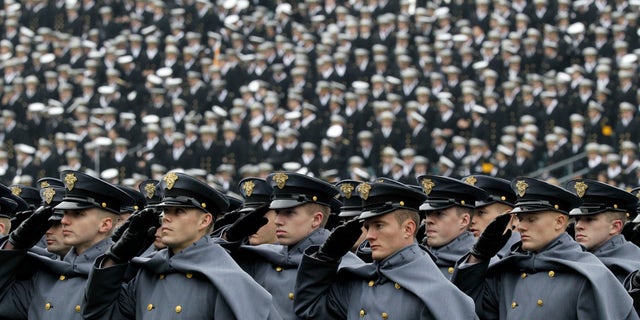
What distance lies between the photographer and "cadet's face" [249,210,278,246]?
8.82 metres

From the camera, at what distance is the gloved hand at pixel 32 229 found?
278 inches

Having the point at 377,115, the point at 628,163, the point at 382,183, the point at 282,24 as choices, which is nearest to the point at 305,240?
the point at 382,183

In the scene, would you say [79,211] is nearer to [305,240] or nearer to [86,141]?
[305,240]

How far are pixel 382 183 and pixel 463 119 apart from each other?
14.5 meters

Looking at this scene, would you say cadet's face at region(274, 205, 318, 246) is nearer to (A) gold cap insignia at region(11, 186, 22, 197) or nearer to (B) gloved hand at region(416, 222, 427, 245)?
(B) gloved hand at region(416, 222, 427, 245)

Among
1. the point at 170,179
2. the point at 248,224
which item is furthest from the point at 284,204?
the point at 170,179

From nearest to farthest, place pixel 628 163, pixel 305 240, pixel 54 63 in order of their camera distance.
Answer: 1. pixel 305 240
2. pixel 628 163
3. pixel 54 63

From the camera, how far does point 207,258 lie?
697 centimetres

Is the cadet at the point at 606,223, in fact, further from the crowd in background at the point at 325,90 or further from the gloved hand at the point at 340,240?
the crowd in background at the point at 325,90

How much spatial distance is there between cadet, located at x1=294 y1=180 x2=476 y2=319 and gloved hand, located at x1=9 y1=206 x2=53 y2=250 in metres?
1.30

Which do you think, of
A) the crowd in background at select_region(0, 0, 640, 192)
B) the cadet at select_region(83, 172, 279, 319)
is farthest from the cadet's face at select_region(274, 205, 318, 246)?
the crowd in background at select_region(0, 0, 640, 192)

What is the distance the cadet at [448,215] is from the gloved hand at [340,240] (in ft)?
3.69

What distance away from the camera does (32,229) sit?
715 cm

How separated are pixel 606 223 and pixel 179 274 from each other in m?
2.45
